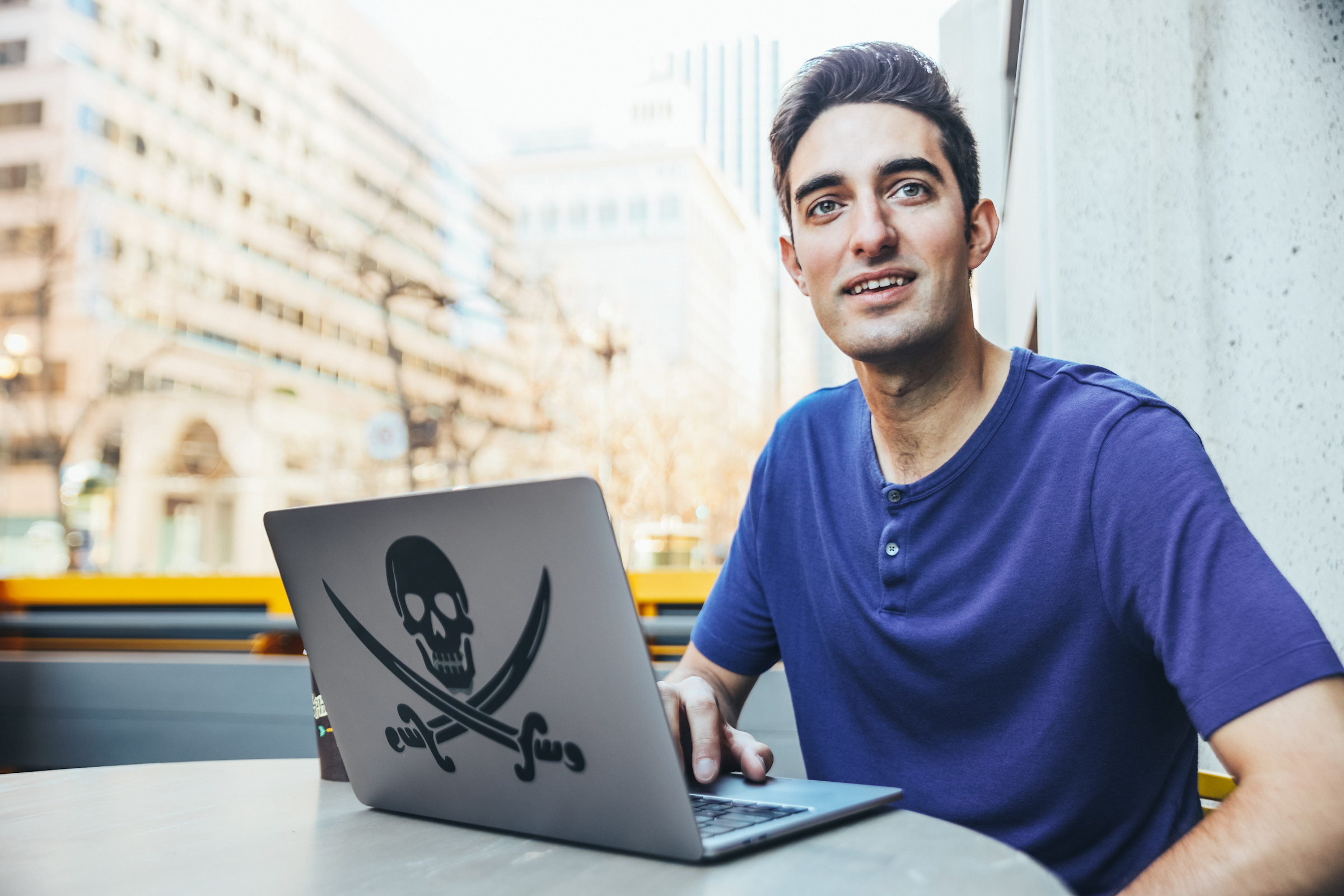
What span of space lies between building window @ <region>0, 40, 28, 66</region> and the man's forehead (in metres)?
12.6

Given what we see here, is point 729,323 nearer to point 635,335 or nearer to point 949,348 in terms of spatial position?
point 635,335

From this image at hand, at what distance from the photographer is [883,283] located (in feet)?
3.50

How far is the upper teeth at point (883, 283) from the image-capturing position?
1.06 m

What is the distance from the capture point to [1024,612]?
34.6 inches

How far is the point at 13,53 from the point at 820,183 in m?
12.7

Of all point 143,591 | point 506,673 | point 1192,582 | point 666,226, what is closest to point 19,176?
point 666,226

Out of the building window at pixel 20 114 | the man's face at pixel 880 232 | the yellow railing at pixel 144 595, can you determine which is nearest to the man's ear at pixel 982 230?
the man's face at pixel 880 232

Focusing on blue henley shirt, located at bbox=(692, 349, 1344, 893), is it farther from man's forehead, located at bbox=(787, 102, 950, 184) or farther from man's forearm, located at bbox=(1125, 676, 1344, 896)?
man's forehead, located at bbox=(787, 102, 950, 184)

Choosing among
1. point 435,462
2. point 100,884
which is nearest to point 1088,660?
point 100,884

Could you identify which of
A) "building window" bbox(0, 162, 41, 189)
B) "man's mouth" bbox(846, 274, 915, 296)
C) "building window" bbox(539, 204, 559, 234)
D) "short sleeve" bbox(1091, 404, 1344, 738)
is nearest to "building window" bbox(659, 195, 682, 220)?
"building window" bbox(539, 204, 559, 234)

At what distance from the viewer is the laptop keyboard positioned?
0.63m

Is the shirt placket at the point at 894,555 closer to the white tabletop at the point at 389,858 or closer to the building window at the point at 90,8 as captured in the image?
the white tabletop at the point at 389,858

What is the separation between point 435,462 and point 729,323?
9.77ft

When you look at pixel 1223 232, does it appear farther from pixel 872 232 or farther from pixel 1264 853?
pixel 1264 853
